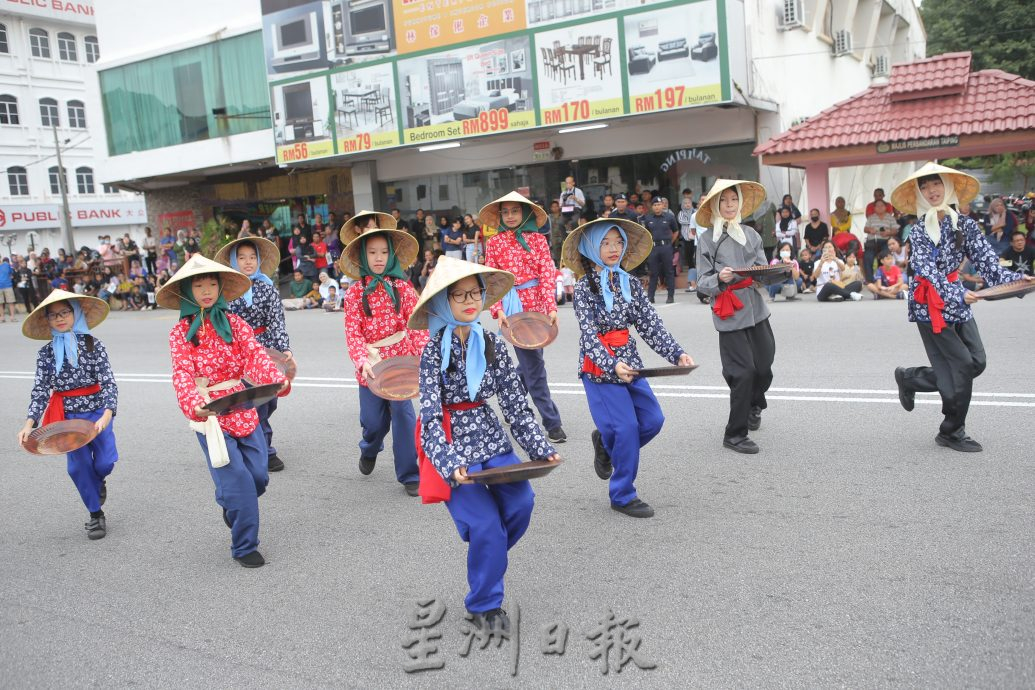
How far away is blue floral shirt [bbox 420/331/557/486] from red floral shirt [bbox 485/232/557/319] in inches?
128

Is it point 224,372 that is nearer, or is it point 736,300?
point 224,372

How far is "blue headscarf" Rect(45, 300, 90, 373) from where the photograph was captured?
20.5 ft

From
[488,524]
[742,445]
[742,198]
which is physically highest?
[742,198]

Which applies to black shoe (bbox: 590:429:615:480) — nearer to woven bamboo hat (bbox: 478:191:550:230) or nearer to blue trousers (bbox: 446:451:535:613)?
blue trousers (bbox: 446:451:535:613)

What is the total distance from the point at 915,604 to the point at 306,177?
88.1 ft

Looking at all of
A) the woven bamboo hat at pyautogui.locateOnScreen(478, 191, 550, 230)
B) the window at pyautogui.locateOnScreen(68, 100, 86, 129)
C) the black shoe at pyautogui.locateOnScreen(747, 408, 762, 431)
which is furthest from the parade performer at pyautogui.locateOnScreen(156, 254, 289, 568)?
the window at pyautogui.locateOnScreen(68, 100, 86, 129)

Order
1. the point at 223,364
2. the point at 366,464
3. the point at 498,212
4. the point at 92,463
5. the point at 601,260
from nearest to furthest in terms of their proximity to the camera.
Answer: the point at 223,364 → the point at 601,260 → the point at 92,463 → the point at 366,464 → the point at 498,212

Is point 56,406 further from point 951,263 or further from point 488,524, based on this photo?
point 951,263

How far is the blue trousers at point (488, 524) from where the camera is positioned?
4.16 meters

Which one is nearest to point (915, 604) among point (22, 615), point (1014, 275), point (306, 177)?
point (1014, 275)

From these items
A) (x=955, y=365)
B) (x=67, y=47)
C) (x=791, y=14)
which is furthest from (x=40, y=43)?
(x=955, y=365)

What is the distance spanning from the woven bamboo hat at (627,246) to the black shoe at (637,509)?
4.93 ft

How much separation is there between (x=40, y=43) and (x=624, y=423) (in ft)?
176

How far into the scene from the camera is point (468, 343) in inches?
173
